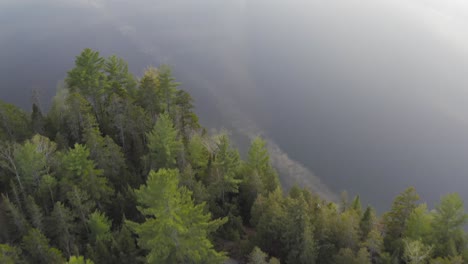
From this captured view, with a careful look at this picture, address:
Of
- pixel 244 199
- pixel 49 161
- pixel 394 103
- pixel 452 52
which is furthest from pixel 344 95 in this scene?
pixel 49 161

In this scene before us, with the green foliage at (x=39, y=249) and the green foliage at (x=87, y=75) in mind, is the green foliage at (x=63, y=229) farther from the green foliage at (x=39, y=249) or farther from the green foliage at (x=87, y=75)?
the green foliage at (x=87, y=75)

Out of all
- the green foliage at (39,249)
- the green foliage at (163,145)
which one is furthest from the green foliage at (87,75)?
the green foliage at (39,249)

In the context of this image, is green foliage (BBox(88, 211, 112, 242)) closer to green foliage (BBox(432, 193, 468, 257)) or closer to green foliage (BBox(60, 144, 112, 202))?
green foliage (BBox(60, 144, 112, 202))

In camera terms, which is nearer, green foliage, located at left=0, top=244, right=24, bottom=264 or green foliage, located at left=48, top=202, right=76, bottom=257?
green foliage, located at left=0, top=244, right=24, bottom=264

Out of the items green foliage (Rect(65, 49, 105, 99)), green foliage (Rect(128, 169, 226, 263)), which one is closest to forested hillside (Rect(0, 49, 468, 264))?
green foliage (Rect(128, 169, 226, 263))

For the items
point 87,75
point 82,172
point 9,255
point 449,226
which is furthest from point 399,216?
point 87,75

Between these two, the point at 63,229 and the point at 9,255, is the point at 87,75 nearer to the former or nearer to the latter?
the point at 63,229
